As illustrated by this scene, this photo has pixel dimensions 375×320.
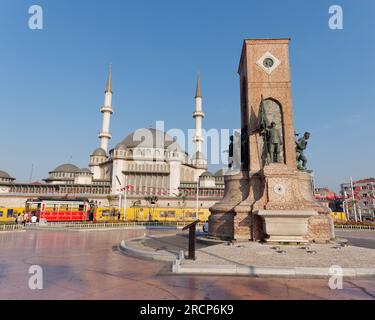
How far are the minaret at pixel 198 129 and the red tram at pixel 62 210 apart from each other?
46.0 metres

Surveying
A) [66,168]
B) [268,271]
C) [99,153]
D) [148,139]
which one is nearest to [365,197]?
[148,139]

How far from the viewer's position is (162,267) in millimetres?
7500

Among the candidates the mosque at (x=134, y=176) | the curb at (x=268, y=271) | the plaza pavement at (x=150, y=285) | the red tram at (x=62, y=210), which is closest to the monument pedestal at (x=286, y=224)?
the curb at (x=268, y=271)

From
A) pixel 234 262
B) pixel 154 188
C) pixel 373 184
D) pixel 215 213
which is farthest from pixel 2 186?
pixel 373 184

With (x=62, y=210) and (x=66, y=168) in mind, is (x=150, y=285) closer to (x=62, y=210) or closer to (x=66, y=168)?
(x=62, y=210)

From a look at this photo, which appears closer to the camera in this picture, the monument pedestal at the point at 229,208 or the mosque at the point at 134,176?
the monument pedestal at the point at 229,208

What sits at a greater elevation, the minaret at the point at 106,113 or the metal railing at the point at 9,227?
the minaret at the point at 106,113

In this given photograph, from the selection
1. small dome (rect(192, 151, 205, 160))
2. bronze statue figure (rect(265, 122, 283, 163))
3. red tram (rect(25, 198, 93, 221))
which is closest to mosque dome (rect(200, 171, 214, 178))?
small dome (rect(192, 151, 205, 160))

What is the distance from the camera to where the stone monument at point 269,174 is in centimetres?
1081

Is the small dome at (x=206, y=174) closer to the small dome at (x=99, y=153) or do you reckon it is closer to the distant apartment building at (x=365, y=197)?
the small dome at (x=99, y=153)

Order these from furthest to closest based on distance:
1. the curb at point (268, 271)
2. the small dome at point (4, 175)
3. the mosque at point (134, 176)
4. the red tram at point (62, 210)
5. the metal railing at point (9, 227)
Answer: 1. the small dome at point (4, 175)
2. the mosque at point (134, 176)
3. the red tram at point (62, 210)
4. the metal railing at point (9, 227)
5. the curb at point (268, 271)

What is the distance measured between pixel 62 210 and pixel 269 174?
28.6 meters

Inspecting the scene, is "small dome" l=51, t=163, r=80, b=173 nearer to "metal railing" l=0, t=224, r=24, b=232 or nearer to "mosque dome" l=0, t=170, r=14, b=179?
"mosque dome" l=0, t=170, r=14, b=179
